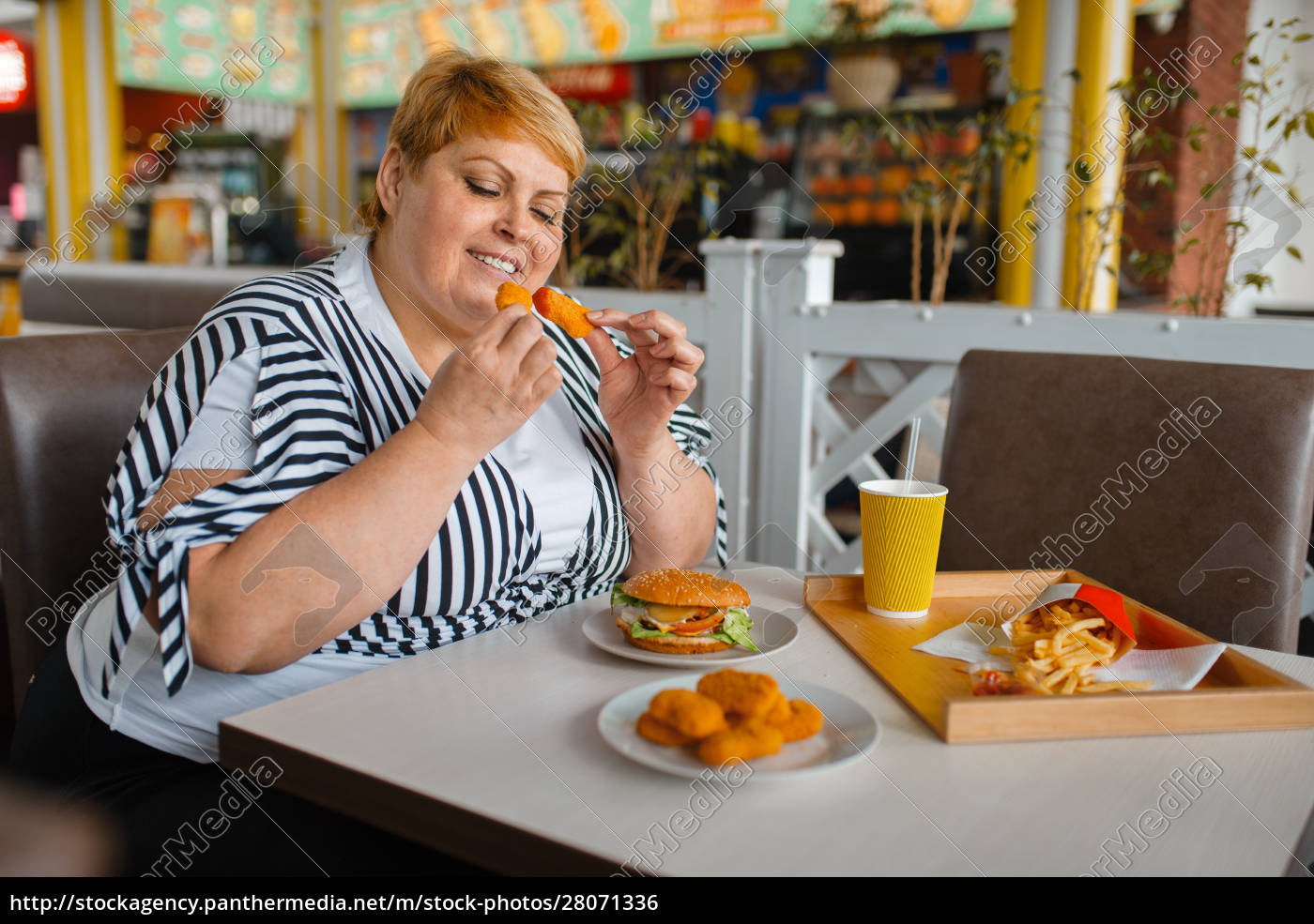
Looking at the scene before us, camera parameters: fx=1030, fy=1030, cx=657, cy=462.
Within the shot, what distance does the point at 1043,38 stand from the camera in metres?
4.00

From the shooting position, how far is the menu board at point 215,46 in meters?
7.30

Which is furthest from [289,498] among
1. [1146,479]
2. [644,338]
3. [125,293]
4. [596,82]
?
[596,82]

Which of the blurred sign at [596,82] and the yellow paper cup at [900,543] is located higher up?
the blurred sign at [596,82]

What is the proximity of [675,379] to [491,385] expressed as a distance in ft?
1.13

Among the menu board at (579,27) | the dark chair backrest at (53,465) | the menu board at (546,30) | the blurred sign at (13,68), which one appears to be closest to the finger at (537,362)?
the dark chair backrest at (53,465)

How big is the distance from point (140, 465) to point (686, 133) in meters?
5.57

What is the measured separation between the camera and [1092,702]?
0.91m

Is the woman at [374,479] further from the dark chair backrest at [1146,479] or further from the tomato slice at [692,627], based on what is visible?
the dark chair backrest at [1146,479]

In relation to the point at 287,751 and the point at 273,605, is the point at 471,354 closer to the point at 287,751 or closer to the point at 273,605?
the point at 273,605

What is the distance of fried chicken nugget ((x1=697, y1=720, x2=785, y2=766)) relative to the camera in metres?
0.82

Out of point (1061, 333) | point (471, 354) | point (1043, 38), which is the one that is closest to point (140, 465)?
point (471, 354)

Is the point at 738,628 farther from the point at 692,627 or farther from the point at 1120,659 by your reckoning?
the point at 1120,659

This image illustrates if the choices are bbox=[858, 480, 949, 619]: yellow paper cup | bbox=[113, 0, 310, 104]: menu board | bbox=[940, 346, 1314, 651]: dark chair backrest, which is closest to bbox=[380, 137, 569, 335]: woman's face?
bbox=[858, 480, 949, 619]: yellow paper cup

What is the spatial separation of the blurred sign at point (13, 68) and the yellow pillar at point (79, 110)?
204 cm
